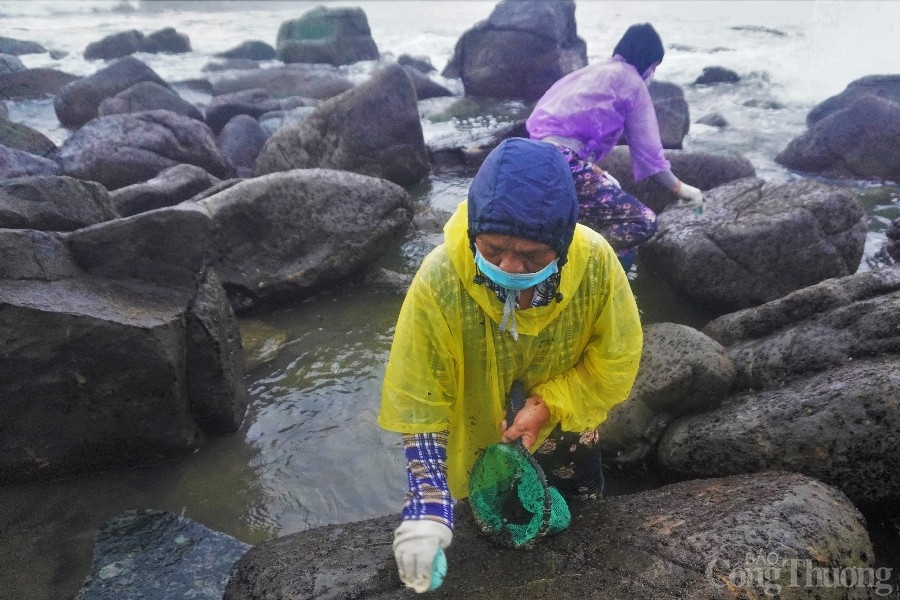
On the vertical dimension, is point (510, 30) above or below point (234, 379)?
above

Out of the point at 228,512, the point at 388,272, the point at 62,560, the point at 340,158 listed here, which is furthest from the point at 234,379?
the point at 340,158

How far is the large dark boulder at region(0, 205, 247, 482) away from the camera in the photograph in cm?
319

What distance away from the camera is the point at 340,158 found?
316 inches

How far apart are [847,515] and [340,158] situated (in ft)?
23.4

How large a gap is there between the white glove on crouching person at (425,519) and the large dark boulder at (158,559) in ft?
4.31

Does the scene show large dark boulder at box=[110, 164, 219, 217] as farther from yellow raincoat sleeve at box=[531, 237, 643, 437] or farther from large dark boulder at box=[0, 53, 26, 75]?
large dark boulder at box=[0, 53, 26, 75]

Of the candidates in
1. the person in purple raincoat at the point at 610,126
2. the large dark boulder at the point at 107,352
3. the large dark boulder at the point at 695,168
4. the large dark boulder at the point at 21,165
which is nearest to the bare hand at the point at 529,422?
the large dark boulder at the point at 107,352

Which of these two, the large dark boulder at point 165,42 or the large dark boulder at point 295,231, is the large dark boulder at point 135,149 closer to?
the large dark boulder at point 295,231

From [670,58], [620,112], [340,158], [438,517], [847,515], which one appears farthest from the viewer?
[670,58]

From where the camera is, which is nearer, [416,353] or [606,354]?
[416,353]

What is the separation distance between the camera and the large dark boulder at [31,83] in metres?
14.3

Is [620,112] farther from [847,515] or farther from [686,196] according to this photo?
[847,515]

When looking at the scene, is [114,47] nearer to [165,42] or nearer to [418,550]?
[165,42]

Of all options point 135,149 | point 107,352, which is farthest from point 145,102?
point 107,352
